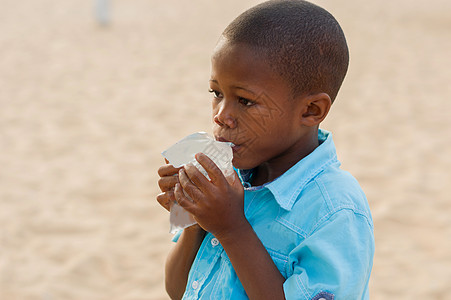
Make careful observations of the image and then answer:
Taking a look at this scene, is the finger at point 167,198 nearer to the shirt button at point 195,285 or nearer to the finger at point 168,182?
the finger at point 168,182

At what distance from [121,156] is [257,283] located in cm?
425

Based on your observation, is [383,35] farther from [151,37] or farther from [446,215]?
[446,215]

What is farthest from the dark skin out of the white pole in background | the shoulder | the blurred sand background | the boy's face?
the white pole in background

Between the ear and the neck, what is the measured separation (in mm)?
70

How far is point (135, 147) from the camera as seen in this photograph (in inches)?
227

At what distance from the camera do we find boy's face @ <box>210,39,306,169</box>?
145cm

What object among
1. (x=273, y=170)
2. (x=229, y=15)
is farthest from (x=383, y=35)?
(x=273, y=170)

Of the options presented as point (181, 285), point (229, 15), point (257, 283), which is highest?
point (229, 15)

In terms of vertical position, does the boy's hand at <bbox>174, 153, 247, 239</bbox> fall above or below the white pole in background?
below

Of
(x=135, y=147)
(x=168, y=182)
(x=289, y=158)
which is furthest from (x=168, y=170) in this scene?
(x=135, y=147)

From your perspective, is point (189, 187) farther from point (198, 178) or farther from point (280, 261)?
point (280, 261)

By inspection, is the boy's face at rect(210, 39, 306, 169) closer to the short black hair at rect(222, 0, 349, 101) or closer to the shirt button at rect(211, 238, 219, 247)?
the short black hair at rect(222, 0, 349, 101)

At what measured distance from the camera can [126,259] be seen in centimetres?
381

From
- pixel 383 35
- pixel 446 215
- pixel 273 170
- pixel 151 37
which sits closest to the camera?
pixel 273 170
